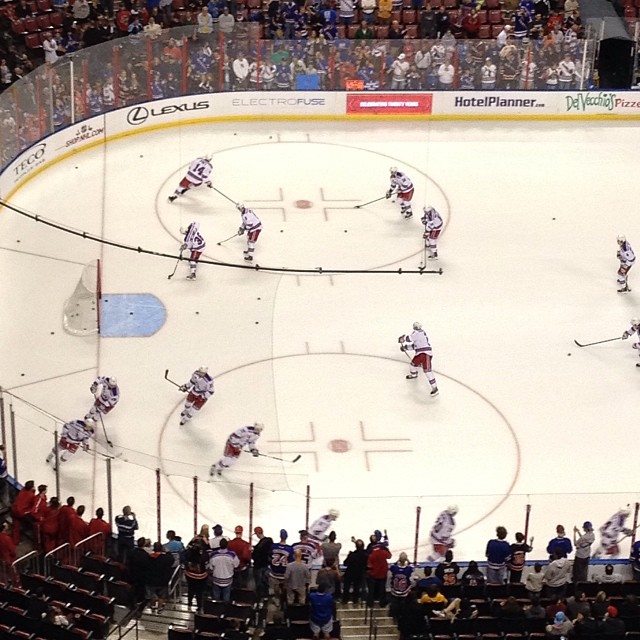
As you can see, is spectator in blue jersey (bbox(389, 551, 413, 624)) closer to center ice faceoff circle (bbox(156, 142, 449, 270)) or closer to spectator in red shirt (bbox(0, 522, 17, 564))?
spectator in red shirt (bbox(0, 522, 17, 564))

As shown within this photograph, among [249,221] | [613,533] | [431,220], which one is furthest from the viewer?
[431,220]

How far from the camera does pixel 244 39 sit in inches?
977

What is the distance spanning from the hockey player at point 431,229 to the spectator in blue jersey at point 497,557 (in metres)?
7.36

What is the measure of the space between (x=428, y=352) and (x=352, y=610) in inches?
187

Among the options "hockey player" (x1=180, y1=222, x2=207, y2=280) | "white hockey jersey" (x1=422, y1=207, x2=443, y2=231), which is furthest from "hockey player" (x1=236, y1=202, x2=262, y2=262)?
"white hockey jersey" (x1=422, y1=207, x2=443, y2=231)

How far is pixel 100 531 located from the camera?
14156 mm

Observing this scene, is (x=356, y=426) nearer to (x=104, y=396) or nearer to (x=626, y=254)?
(x=104, y=396)

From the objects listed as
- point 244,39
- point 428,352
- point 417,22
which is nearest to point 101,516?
point 428,352

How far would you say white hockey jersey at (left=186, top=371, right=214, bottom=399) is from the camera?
1698 cm

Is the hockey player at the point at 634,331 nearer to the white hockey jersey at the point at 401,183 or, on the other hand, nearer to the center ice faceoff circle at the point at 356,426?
the center ice faceoff circle at the point at 356,426

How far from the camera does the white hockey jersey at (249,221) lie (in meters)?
20.7

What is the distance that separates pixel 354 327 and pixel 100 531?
21.1ft

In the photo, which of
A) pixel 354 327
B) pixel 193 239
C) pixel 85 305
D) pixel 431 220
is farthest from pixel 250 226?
pixel 85 305

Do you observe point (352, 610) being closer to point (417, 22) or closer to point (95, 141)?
point (95, 141)
